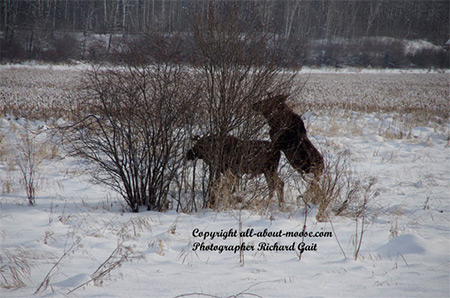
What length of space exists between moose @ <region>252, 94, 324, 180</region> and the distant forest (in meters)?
17.0

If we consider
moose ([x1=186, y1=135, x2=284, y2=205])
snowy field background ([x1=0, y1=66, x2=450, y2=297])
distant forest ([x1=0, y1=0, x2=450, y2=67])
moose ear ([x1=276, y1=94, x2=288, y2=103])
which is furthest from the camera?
distant forest ([x1=0, y1=0, x2=450, y2=67])

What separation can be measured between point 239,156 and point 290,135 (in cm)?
90

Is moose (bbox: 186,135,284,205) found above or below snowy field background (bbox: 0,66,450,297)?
above

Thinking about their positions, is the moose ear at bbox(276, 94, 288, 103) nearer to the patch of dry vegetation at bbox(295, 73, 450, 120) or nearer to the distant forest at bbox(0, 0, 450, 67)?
the patch of dry vegetation at bbox(295, 73, 450, 120)

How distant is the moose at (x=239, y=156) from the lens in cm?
487

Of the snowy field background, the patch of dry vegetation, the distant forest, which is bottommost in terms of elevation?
the snowy field background

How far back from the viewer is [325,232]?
3.95 meters

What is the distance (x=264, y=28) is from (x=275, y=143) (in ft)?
5.95

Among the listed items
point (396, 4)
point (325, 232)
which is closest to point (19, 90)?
point (325, 232)

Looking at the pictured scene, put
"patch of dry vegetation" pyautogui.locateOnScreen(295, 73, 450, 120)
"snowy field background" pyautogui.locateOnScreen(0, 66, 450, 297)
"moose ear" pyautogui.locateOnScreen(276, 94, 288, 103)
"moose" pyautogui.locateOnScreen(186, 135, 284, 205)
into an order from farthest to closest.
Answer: "patch of dry vegetation" pyautogui.locateOnScreen(295, 73, 450, 120)
"moose" pyautogui.locateOnScreen(186, 135, 284, 205)
"moose ear" pyautogui.locateOnScreen(276, 94, 288, 103)
"snowy field background" pyautogui.locateOnScreen(0, 66, 450, 297)

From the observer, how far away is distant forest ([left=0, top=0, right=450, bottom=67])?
35094 millimetres

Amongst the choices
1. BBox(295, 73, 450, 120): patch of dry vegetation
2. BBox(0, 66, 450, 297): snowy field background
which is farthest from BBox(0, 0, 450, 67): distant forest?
BBox(0, 66, 450, 297): snowy field background

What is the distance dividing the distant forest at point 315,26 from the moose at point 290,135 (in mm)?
16957

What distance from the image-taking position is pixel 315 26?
180ft
